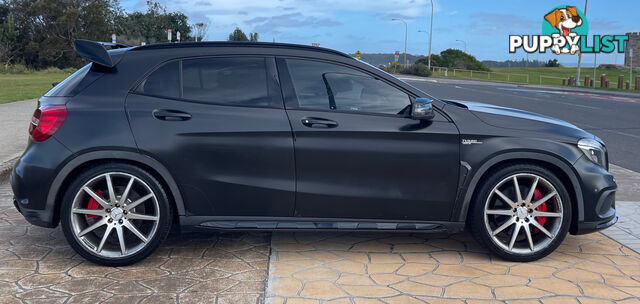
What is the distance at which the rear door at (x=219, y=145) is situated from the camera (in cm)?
450

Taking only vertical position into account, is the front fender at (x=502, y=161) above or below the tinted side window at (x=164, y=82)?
below

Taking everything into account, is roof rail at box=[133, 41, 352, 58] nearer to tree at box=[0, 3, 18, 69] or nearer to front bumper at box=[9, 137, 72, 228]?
front bumper at box=[9, 137, 72, 228]

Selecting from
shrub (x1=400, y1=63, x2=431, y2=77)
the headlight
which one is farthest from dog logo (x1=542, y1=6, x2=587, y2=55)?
the headlight

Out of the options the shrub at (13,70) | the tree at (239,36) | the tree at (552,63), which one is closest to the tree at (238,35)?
the tree at (239,36)

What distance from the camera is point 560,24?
54500 millimetres

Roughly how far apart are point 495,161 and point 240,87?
1.98 m

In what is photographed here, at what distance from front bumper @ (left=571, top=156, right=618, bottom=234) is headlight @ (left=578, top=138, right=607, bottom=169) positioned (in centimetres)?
5

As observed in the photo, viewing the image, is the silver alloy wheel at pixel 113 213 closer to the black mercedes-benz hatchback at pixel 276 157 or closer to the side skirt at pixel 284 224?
the black mercedes-benz hatchback at pixel 276 157

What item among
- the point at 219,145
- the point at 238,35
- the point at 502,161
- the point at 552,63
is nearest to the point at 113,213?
the point at 219,145

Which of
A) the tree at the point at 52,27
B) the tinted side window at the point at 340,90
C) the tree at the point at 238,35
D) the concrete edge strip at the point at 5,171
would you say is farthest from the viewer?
the tree at the point at 238,35

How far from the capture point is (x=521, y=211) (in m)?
4.73

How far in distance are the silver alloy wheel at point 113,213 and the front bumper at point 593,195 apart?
3.18m

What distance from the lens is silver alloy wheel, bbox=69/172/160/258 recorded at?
4484 mm

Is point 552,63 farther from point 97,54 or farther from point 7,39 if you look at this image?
point 97,54
